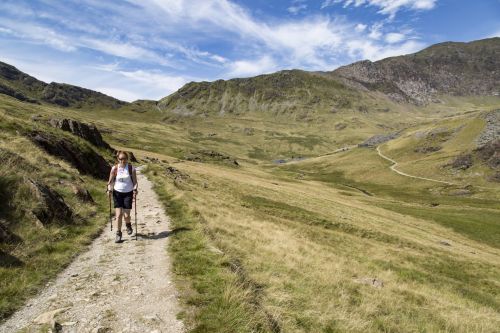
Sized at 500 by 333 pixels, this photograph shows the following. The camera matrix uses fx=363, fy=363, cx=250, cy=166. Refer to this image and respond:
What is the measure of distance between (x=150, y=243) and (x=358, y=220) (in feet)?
148

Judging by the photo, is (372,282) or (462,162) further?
(462,162)

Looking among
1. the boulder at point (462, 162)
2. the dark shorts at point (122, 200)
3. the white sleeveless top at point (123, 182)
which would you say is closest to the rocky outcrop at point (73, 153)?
the white sleeveless top at point (123, 182)

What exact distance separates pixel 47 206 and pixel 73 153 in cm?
2073

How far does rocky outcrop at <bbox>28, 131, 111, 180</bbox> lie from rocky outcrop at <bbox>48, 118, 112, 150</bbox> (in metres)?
15.5

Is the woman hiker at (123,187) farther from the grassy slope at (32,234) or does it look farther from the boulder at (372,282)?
the boulder at (372,282)

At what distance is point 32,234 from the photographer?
1389 cm

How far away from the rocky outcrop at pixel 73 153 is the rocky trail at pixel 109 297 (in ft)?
65.0

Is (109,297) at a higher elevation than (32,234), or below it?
below

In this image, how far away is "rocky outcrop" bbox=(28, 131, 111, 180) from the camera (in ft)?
102

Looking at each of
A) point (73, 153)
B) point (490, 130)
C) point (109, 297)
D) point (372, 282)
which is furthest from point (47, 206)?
point (490, 130)

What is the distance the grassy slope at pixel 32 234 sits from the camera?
33.6ft

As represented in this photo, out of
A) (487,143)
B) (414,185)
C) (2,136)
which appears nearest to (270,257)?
(2,136)

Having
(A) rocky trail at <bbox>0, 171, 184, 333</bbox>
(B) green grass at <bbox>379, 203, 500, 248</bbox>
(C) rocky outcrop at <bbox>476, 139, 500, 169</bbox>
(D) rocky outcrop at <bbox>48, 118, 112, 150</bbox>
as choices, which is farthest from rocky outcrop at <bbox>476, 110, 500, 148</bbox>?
(A) rocky trail at <bbox>0, 171, 184, 333</bbox>

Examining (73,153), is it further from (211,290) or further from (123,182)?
(211,290)
